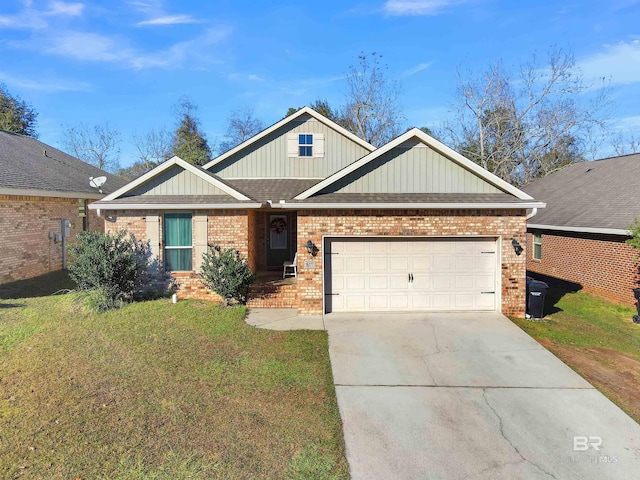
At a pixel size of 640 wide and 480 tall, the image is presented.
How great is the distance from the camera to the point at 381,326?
356 inches

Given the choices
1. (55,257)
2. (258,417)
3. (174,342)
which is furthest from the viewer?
(55,257)

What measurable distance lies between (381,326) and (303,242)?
2825 mm

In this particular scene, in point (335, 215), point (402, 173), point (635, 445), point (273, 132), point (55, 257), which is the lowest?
point (635, 445)

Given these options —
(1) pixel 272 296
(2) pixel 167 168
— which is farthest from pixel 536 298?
(2) pixel 167 168

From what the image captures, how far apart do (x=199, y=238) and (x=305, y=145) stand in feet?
20.4

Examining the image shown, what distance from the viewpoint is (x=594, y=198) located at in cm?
1430

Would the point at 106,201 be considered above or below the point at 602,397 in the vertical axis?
above

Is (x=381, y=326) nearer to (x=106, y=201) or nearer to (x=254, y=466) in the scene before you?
(x=254, y=466)

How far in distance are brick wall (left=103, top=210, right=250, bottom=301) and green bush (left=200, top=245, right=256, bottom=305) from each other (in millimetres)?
491

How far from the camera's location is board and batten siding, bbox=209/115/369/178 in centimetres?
1493

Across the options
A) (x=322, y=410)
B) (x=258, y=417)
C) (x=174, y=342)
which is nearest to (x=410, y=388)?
(x=322, y=410)

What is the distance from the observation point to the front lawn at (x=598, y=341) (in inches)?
245

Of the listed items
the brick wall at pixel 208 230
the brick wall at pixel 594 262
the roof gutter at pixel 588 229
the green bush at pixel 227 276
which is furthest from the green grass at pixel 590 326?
the brick wall at pixel 208 230

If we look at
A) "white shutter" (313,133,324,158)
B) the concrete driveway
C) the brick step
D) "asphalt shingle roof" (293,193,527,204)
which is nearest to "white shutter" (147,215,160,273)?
the brick step
